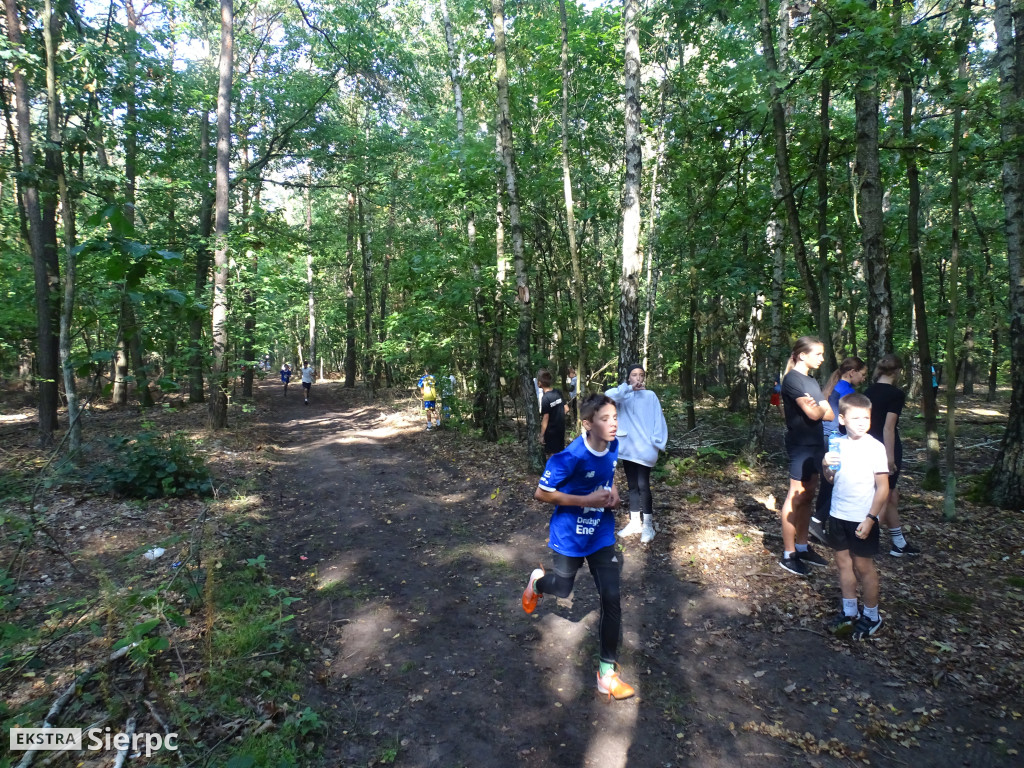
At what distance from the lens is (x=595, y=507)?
3730 mm

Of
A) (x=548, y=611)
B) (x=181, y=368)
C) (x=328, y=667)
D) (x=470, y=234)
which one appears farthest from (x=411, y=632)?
(x=470, y=234)

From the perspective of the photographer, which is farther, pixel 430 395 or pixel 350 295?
pixel 350 295

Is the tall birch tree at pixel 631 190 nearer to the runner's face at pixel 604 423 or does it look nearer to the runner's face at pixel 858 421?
the runner's face at pixel 858 421

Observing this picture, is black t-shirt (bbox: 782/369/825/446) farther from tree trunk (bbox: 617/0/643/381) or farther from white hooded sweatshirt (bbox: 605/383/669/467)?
tree trunk (bbox: 617/0/643/381)

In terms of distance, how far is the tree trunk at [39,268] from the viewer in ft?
29.6

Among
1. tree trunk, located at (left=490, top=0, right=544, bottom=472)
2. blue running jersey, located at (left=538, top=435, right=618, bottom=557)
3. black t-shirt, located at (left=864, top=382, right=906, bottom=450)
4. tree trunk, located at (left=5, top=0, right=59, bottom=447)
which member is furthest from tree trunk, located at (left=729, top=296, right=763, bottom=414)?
tree trunk, located at (left=5, top=0, right=59, bottom=447)

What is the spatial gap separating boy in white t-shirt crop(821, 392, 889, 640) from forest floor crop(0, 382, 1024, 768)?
10.4 inches

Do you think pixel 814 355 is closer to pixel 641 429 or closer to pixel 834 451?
pixel 834 451

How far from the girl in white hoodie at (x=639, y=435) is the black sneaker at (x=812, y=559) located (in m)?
1.62

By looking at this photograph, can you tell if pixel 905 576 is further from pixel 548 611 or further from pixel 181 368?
pixel 181 368

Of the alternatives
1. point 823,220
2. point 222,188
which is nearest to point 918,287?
point 823,220

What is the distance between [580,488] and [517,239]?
683cm

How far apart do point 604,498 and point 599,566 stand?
1.89ft

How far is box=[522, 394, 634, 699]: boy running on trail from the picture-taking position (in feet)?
12.3
